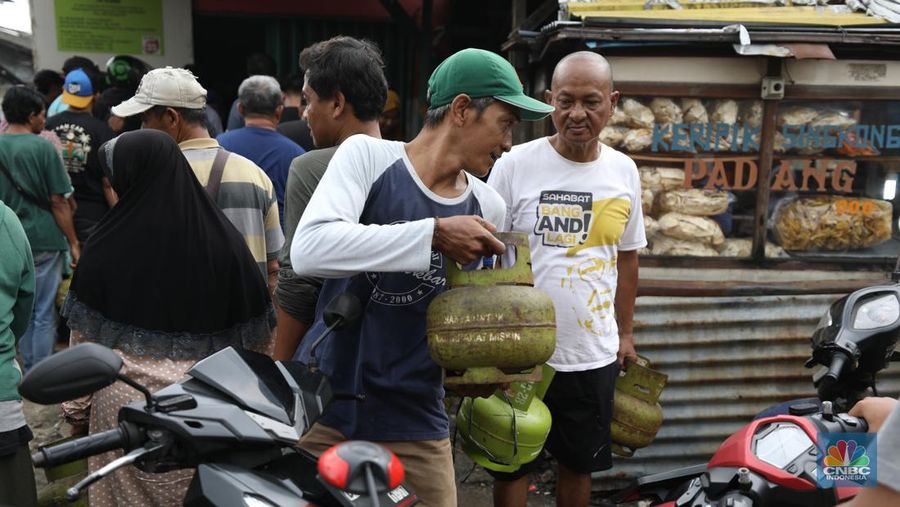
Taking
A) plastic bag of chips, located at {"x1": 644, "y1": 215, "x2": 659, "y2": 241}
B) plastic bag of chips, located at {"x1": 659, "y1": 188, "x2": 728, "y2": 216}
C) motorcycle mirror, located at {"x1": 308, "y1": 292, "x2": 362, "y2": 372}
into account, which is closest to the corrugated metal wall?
plastic bag of chips, located at {"x1": 644, "y1": 215, "x2": 659, "y2": 241}

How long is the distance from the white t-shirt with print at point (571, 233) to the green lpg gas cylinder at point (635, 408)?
347 mm

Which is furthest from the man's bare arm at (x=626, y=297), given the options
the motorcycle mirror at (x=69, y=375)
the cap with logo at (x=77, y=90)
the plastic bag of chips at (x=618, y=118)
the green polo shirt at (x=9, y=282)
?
the cap with logo at (x=77, y=90)

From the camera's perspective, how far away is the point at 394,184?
2.42 metres

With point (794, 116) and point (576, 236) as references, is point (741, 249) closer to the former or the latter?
point (794, 116)

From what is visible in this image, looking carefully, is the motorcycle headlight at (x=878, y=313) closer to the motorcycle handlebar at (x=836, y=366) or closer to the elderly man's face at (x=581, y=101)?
the motorcycle handlebar at (x=836, y=366)

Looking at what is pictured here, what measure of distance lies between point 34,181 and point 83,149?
0.58 metres

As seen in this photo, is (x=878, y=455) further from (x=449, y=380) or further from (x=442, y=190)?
(x=442, y=190)

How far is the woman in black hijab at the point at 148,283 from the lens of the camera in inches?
113

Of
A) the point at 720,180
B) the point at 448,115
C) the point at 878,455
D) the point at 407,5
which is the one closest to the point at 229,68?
the point at 407,5

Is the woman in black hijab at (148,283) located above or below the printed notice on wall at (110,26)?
below

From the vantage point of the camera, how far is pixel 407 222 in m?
2.29

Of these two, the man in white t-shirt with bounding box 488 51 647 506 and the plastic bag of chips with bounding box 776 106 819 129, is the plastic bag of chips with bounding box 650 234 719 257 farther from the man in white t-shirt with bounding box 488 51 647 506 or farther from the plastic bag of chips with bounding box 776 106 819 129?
the man in white t-shirt with bounding box 488 51 647 506

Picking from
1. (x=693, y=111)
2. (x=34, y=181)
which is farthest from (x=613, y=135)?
(x=34, y=181)

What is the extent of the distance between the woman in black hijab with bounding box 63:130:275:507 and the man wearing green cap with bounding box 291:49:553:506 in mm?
645
